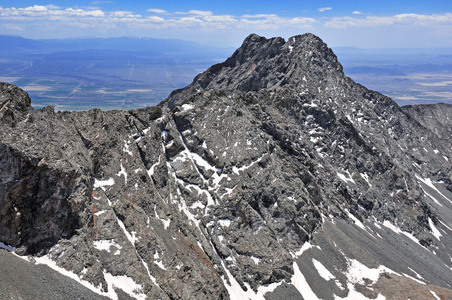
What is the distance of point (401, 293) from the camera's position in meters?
74.8

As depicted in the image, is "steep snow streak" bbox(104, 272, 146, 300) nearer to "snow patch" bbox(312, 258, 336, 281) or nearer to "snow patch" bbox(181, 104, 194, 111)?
"snow patch" bbox(312, 258, 336, 281)

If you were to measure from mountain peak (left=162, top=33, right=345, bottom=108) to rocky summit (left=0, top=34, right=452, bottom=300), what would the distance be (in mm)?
1265

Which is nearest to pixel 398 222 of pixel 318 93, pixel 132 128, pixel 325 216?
pixel 325 216

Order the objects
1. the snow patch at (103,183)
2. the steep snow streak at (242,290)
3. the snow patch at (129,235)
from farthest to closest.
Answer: the steep snow streak at (242,290), the snow patch at (103,183), the snow patch at (129,235)

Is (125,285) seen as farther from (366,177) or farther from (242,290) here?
(366,177)

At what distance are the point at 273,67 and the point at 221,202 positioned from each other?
8561 cm

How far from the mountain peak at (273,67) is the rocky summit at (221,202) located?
49.8 inches

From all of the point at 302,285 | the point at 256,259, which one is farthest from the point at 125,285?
the point at 302,285

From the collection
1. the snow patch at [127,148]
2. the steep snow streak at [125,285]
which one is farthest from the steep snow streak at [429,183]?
the steep snow streak at [125,285]

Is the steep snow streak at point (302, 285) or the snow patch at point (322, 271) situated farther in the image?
the snow patch at point (322, 271)

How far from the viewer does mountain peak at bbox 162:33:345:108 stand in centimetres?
13250

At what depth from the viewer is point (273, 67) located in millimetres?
144375

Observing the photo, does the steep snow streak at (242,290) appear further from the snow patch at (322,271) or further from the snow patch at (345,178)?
the snow patch at (345,178)

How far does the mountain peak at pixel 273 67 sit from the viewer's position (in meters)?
132
